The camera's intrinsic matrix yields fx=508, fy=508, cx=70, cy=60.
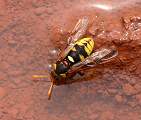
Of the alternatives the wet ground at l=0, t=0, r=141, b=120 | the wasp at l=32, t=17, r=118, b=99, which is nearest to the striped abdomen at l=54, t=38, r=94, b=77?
the wasp at l=32, t=17, r=118, b=99

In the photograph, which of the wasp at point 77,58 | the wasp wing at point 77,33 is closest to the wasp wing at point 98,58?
the wasp at point 77,58

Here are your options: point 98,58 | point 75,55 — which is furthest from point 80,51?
point 98,58

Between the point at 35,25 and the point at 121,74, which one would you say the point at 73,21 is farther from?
the point at 121,74

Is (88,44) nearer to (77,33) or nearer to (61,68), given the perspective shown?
(77,33)

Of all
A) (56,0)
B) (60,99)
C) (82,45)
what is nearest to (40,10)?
(56,0)

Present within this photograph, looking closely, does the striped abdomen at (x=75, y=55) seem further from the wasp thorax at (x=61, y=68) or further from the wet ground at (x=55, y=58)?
the wet ground at (x=55, y=58)
